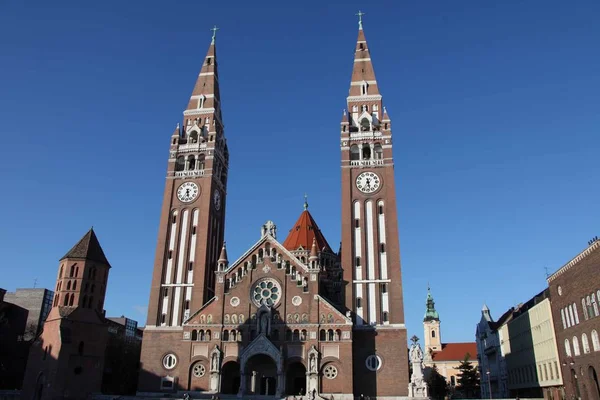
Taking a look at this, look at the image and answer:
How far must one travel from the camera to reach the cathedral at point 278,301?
161 feet

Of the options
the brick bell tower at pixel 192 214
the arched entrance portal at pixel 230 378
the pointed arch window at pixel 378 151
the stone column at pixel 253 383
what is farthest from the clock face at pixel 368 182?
the arched entrance portal at pixel 230 378

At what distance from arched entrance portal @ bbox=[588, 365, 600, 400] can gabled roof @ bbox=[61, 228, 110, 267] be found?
47.4 meters

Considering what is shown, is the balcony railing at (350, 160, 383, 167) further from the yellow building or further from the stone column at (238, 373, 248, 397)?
the stone column at (238, 373, 248, 397)

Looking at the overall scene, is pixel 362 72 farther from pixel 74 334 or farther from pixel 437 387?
pixel 437 387

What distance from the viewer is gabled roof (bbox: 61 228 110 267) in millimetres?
53659

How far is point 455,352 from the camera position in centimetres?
12594

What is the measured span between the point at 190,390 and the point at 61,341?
42.0 feet

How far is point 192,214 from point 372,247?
20.8 metres

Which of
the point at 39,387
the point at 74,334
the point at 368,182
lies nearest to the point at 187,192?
the point at 74,334

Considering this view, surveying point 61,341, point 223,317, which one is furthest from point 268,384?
point 61,341

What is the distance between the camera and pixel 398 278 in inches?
2058

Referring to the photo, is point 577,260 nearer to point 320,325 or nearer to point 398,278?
point 398,278

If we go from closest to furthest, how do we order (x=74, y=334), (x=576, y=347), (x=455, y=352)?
(x=576, y=347) < (x=74, y=334) < (x=455, y=352)

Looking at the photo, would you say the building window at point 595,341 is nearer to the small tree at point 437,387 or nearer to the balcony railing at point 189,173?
the balcony railing at point 189,173
